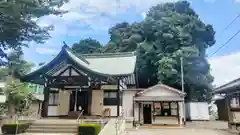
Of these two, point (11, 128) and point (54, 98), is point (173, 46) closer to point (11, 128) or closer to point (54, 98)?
point (54, 98)

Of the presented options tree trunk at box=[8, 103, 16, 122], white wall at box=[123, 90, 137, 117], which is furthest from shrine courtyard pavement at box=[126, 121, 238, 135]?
tree trunk at box=[8, 103, 16, 122]

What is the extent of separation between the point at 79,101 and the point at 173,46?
14813 mm

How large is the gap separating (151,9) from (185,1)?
4.84m

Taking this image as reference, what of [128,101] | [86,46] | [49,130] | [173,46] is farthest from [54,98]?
[86,46]

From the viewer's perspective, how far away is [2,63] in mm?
13234

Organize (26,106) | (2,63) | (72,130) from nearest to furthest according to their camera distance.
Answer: (72,130) → (2,63) → (26,106)

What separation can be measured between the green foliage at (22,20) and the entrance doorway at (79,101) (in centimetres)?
591

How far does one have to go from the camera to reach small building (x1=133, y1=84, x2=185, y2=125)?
818 inches

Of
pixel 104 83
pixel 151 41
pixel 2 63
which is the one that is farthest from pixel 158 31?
pixel 2 63

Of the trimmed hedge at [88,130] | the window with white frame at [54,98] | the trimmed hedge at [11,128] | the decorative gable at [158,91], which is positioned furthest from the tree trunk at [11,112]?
the decorative gable at [158,91]

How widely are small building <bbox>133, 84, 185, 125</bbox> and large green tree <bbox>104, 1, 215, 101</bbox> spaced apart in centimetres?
422

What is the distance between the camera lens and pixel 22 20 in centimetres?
1148

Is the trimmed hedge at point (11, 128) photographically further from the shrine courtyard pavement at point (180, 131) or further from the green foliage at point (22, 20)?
the shrine courtyard pavement at point (180, 131)

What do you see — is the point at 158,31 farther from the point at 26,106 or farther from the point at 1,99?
the point at 1,99
